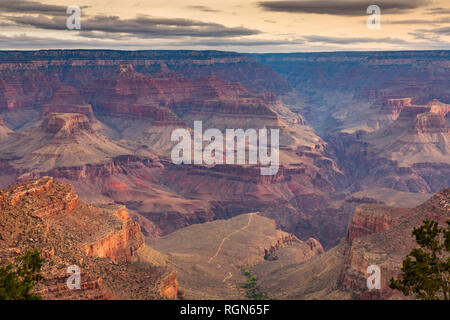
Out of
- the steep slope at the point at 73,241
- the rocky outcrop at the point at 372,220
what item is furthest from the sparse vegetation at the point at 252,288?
the steep slope at the point at 73,241

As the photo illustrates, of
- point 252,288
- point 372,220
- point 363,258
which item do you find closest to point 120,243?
point 252,288

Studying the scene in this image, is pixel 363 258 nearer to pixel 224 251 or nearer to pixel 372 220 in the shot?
pixel 372 220

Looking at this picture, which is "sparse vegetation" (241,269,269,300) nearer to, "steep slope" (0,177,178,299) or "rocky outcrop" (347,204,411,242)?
"rocky outcrop" (347,204,411,242)

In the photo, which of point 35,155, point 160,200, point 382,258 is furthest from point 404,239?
point 35,155

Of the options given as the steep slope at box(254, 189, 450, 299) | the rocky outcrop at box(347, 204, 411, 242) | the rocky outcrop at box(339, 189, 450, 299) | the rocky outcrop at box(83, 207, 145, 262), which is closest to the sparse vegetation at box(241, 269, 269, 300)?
the steep slope at box(254, 189, 450, 299)

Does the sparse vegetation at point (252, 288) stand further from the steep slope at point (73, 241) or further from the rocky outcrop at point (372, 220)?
the steep slope at point (73, 241)
